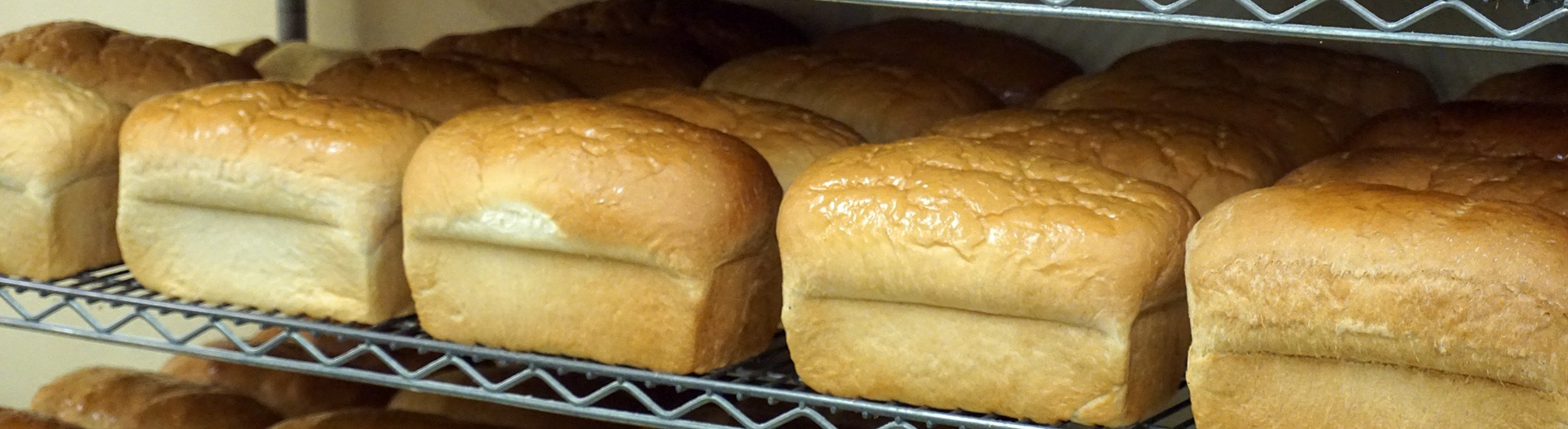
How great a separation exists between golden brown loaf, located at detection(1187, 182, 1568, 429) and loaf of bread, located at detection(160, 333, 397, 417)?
4.07 ft

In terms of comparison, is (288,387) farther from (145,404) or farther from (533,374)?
(533,374)

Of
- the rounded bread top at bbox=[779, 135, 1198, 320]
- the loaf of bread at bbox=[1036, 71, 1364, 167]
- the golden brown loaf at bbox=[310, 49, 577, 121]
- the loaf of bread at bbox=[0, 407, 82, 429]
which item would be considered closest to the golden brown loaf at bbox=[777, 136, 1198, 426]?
the rounded bread top at bbox=[779, 135, 1198, 320]

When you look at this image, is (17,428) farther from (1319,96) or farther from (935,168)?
(1319,96)

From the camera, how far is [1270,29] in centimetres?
102

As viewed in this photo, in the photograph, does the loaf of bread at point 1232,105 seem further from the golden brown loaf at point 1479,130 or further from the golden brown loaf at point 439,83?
the golden brown loaf at point 439,83

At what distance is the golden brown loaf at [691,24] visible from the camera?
6.70ft

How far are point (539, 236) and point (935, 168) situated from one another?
14.3 inches

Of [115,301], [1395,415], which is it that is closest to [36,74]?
[115,301]

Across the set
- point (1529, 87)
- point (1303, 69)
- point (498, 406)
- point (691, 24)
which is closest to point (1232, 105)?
point (1303, 69)

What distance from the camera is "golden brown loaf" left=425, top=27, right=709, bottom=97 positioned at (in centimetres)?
180

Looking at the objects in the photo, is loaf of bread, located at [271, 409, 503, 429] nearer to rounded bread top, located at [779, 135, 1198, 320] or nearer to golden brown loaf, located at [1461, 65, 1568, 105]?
rounded bread top, located at [779, 135, 1198, 320]

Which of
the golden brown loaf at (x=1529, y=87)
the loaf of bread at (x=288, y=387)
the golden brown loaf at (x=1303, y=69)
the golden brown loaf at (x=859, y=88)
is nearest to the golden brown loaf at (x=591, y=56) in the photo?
the golden brown loaf at (x=859, y=88)

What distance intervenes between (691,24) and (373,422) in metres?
0.76

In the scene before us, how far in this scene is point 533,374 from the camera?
1438mm
